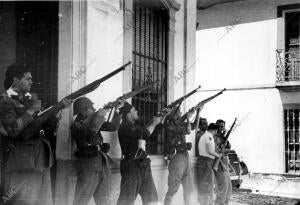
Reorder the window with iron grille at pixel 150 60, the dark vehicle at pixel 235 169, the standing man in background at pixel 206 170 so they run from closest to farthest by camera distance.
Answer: the window with iron grille at pixel 150 60 → the standing man in background at pixel 206 170 → the dark vehicle at pixel 235 169

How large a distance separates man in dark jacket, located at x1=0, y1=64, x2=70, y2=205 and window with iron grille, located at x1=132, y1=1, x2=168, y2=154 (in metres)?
2.76

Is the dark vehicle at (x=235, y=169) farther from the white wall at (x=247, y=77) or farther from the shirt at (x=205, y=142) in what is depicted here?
the shirt at (x=205, y=142)

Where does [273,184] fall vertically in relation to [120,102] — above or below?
below

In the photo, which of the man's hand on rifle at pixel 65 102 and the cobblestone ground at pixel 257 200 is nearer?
the man's hand on rifle at pixel 65 102

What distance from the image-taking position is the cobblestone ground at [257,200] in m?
8.57

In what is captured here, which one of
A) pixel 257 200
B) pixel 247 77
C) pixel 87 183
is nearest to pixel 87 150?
pixel 87 183

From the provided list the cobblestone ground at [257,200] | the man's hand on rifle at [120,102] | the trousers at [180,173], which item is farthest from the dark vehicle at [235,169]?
the man's hand on rifle at [120,102]

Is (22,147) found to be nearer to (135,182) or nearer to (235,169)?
(135,182)

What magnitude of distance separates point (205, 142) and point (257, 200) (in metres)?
2.34

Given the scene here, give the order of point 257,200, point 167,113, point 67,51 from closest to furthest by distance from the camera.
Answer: point 67,51, point 167,113, point 257,200

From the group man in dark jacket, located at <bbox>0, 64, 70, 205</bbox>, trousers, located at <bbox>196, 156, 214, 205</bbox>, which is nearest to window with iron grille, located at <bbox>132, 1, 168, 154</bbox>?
trousers, located at <bbox>196, 156, 214, 205</bbox>

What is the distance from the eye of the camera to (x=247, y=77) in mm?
12984

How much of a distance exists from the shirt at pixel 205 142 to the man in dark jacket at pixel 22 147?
369 centimetres

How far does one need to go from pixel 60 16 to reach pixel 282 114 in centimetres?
934
